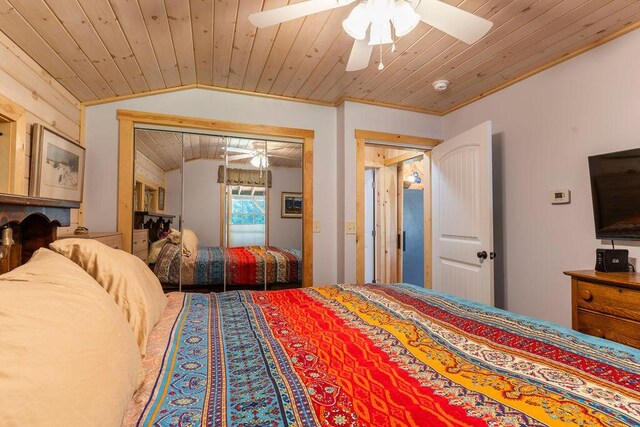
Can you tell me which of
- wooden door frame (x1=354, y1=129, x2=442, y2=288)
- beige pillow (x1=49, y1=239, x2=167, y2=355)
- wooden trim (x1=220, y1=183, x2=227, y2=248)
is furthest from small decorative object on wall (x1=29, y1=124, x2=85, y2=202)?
wooden door frame (x1=354, y1=129, x2=442, y2=288)

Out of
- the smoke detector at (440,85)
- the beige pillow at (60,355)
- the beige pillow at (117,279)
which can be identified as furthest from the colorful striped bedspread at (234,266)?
the beige pillow at (60,355)

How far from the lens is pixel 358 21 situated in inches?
60.6

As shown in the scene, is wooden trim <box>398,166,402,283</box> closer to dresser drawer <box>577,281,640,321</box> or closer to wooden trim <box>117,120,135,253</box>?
dresser drawer <box>577,281,640,321</box>

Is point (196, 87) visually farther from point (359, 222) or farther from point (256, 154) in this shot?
point (359, 222)

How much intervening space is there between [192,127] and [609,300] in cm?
322

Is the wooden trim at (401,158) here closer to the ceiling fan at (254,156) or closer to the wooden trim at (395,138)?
the wooden trim at (395,138)

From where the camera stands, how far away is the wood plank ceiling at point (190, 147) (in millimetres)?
2836

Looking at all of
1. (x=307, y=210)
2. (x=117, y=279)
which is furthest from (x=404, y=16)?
(x=307, y=210)

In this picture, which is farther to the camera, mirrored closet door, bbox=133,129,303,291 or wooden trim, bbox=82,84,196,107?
mirrored closet door, bbox=133,129,303,291

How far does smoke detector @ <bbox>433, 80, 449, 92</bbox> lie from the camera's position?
2798 millimetres

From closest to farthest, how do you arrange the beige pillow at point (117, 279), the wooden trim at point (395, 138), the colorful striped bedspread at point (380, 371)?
the colorful striped bedspread at point (380, 371)
the beige pillow at point (117, 279)
the wooden trim at point (395, 138)

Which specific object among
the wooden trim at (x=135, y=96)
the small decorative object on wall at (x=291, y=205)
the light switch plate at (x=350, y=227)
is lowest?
the light switch plate at (x=350, y=227)

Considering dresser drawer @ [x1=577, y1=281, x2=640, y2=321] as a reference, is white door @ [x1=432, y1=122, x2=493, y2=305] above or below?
above

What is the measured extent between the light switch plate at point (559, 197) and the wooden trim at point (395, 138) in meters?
1.34
